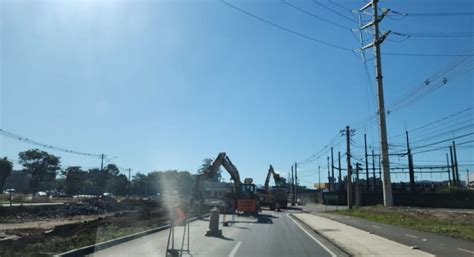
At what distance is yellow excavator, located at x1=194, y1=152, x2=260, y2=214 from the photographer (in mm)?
42500

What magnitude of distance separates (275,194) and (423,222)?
3699 cm

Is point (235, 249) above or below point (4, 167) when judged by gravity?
below

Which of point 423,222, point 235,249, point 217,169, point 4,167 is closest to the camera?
point 235,249

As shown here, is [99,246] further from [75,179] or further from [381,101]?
[75,179]

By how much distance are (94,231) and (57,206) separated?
94.0 feet

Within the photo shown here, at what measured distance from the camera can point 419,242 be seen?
66.5 ft

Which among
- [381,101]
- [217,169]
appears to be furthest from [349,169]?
[217,169]

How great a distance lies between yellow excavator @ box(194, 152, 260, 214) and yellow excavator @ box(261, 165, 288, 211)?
42.4 feet

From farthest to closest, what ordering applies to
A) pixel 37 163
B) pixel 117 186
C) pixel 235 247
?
pixel 117 186
pixel 37 163
pixel 235 247

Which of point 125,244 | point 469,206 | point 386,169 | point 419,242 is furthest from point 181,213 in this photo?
point 469,206

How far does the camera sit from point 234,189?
172 ft

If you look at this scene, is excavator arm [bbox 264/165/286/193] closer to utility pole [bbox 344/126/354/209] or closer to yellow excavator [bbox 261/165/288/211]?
yellow excavator [bbox 261/165/288/211]

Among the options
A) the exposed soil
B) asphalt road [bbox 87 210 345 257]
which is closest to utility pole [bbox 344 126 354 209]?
the exposed soil

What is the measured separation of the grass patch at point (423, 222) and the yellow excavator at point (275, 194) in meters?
20.6
